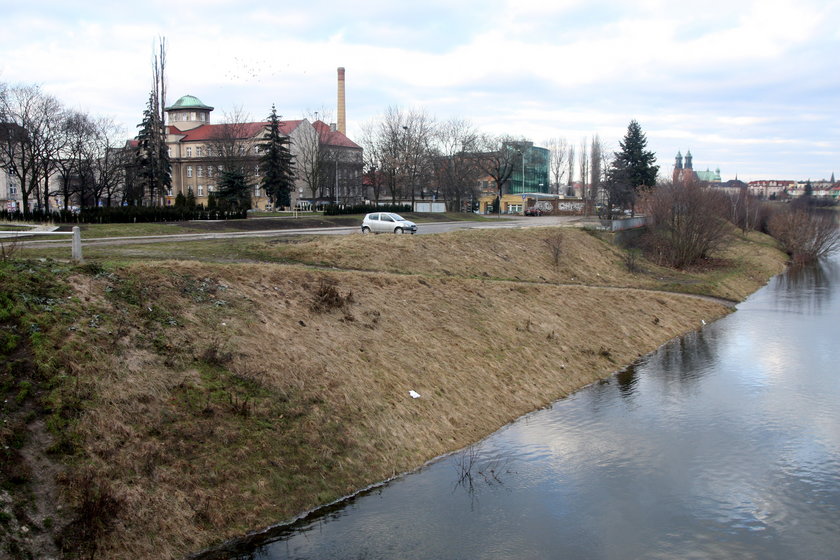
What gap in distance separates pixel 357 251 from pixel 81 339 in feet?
56.9

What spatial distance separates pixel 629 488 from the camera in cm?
1424

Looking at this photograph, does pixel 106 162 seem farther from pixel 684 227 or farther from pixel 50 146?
pixel 684 227

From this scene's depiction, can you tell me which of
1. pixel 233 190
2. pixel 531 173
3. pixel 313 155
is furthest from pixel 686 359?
pixel 531 173

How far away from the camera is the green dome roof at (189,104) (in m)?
104

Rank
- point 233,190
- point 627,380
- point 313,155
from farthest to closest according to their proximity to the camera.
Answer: point 313,155 < point 233,190 < point 627,380

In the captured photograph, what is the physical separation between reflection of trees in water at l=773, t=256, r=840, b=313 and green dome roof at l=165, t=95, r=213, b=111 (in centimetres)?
8345

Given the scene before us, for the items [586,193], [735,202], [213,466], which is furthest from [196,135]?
[213,466]

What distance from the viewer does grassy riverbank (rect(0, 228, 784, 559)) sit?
1080 centimetres

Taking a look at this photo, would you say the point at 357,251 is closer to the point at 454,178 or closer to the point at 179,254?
the point at 179,254

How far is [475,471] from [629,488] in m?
3.24

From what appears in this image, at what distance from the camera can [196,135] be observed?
99.4 meters

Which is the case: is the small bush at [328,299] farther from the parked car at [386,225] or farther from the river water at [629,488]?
the parked car at [386,225]

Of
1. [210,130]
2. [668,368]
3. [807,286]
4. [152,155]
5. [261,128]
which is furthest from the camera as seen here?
[210,130]

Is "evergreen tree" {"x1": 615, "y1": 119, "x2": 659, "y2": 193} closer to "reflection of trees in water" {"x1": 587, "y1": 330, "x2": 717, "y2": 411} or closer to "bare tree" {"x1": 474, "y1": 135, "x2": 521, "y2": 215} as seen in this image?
"bare tree" {"x1": 474, "y1": 135, "x2": 521, "y2": 215}
